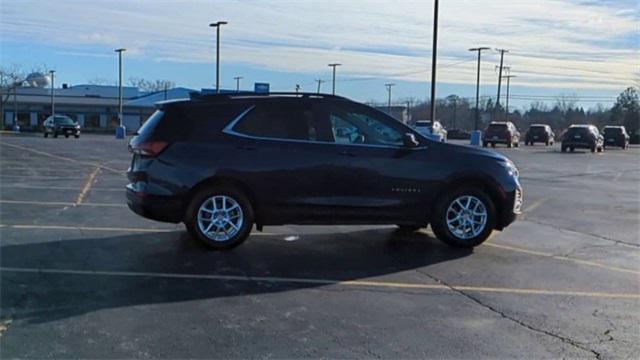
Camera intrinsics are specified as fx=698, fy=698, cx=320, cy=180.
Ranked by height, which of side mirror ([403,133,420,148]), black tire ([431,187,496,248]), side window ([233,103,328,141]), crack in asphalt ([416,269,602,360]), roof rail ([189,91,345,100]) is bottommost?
crack in asphalt ([416,269,602,360])

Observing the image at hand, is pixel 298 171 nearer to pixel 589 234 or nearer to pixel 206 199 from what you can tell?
pixel 206 199

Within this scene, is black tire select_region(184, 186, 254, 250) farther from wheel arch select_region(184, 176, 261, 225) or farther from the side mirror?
the side mirror

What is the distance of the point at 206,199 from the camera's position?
25.5 feet

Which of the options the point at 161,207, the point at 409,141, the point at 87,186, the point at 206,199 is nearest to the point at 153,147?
the point at 161,207

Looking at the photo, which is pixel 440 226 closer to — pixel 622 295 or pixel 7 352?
pixel 622 295

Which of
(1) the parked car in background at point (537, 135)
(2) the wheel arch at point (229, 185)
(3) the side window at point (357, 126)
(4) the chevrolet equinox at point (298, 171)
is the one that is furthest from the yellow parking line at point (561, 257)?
(1) the parked car in background at point (537, 135)

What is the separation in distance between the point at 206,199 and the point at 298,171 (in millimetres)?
1081

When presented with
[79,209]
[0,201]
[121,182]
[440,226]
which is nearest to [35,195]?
[0,201]

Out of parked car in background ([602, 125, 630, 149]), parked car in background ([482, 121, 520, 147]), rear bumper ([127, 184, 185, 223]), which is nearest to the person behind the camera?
rear bumper ([127, 184, 185, 223])

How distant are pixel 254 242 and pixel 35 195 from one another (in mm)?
5733

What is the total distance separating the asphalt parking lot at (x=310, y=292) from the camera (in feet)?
16.0

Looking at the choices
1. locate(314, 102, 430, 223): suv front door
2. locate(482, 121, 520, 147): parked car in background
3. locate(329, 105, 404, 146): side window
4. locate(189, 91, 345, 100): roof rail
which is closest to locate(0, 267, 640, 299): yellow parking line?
locate(314, 102, 430, 223): suv front door

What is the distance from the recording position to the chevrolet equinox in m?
7.78

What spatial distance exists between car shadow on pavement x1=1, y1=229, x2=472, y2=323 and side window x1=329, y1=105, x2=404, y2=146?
129 cm
